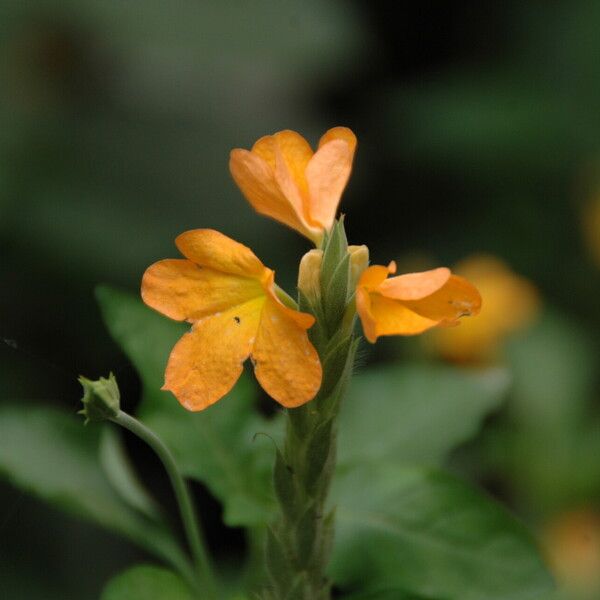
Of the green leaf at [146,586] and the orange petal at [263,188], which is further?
the green leaf at [146,586]

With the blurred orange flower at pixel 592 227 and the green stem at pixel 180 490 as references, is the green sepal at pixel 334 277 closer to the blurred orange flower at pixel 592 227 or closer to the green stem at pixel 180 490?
the green stem at pixel 180 490

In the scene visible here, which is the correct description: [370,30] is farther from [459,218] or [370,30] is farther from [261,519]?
[261,519]

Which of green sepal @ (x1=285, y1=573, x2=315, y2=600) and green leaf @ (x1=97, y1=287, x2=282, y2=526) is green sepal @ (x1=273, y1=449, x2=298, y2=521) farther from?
green leaf @ (x1=97, y1=287, x2=282, y2=526)

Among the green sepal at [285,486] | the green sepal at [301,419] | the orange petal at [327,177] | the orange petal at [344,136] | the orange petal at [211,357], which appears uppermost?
the orange petal at [344,136]

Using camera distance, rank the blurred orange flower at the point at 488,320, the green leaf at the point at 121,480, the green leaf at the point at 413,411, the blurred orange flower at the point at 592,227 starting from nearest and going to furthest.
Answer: the green leaf at the point at 121,480 → the green leaf at the point at 413,411 → the blurred orange flower at the point at 488,320 → the blurred orange flower at the point at 592,227

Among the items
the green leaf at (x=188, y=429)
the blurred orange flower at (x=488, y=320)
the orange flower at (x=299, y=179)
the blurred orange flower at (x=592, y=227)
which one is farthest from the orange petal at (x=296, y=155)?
the blurred orange flower at (x=592, y=227)

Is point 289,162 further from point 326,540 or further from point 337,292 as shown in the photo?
point 326,540
